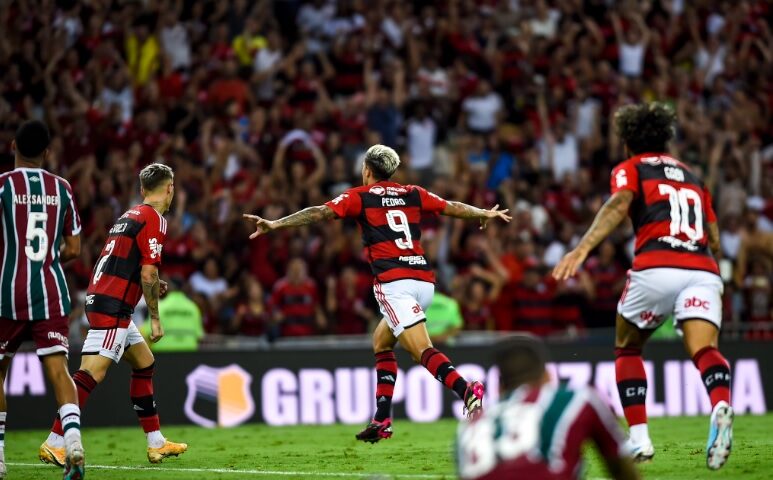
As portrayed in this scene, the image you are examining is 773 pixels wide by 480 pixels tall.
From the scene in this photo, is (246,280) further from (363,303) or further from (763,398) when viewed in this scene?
(763,398)

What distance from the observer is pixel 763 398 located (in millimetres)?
17953

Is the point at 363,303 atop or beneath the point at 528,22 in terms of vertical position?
beneath

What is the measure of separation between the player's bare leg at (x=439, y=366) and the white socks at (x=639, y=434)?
1.65 meters

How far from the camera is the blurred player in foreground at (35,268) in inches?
359

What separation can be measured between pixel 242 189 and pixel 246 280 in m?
1.86

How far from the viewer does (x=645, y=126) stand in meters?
9.23

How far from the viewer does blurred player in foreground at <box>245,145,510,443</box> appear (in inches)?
427

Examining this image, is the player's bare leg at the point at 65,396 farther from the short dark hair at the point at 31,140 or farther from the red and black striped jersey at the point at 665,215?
the red and black striped jersey at the point at 665,215

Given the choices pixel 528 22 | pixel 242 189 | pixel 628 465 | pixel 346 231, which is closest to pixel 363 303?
pixel 346 231

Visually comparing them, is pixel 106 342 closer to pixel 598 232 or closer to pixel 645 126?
pixel 598 232

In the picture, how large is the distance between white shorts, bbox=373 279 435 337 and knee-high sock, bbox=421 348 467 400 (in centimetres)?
32

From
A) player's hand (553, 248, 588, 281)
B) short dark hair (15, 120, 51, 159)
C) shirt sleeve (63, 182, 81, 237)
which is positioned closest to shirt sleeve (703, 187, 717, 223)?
player's hand (553, 248, 588, 281)

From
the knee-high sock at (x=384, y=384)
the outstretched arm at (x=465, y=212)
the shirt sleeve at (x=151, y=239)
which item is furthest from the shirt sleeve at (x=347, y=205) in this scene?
the shirt sleeve at (x=151, y=239)

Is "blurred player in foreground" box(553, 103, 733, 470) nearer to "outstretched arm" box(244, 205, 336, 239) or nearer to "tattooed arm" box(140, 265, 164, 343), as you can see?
"outstretched arm" box(244, 205, 336, 239)
